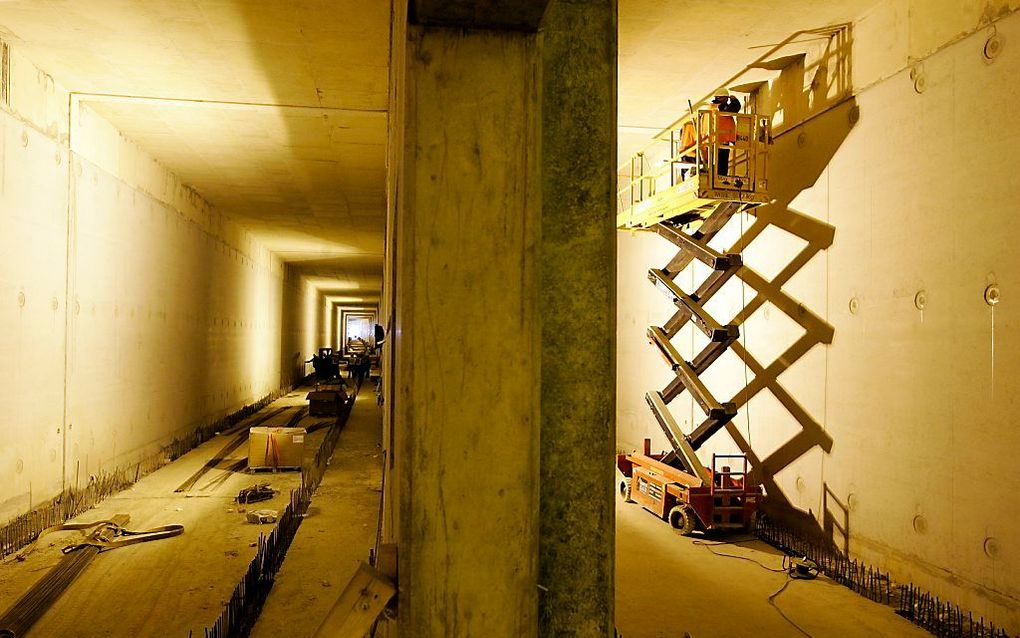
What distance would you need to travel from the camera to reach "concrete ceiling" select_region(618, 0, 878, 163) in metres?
6.21

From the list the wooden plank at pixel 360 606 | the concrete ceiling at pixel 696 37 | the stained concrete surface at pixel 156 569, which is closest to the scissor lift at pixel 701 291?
the concrete ceiling at pixel 696 37

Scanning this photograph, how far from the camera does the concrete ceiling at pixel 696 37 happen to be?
20.4 feet

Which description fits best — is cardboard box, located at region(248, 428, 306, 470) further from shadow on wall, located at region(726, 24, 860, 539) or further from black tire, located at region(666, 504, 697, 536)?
shadow on wall, located at region(726, 24, 860, 539)

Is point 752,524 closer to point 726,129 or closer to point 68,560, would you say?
point 726,129

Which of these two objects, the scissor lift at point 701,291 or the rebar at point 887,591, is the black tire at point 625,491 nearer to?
the scissor lift at point 701,291

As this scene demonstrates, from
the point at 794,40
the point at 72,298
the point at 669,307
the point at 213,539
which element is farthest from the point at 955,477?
the point at 72,298

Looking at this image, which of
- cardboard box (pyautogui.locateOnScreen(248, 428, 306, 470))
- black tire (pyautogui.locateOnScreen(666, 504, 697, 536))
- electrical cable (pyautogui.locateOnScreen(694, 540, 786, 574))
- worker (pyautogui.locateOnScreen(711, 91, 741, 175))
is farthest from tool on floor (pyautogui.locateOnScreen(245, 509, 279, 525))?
worker (pyautogui.locateOnScreen(711, 91, 741, 175))

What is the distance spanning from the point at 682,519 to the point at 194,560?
535 centimetres

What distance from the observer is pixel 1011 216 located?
4672mm

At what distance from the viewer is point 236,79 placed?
302 inches

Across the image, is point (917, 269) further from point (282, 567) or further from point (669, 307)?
point (282, 567)

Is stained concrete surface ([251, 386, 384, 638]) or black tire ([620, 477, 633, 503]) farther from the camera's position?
black tire ([620, 477, 633, 503])

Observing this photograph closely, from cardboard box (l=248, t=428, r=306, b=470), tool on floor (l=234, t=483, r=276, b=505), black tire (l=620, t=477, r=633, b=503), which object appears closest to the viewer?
tool on floor (l=234, t=483, r=276, b=505)

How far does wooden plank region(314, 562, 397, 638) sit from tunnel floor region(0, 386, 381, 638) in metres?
3.20
